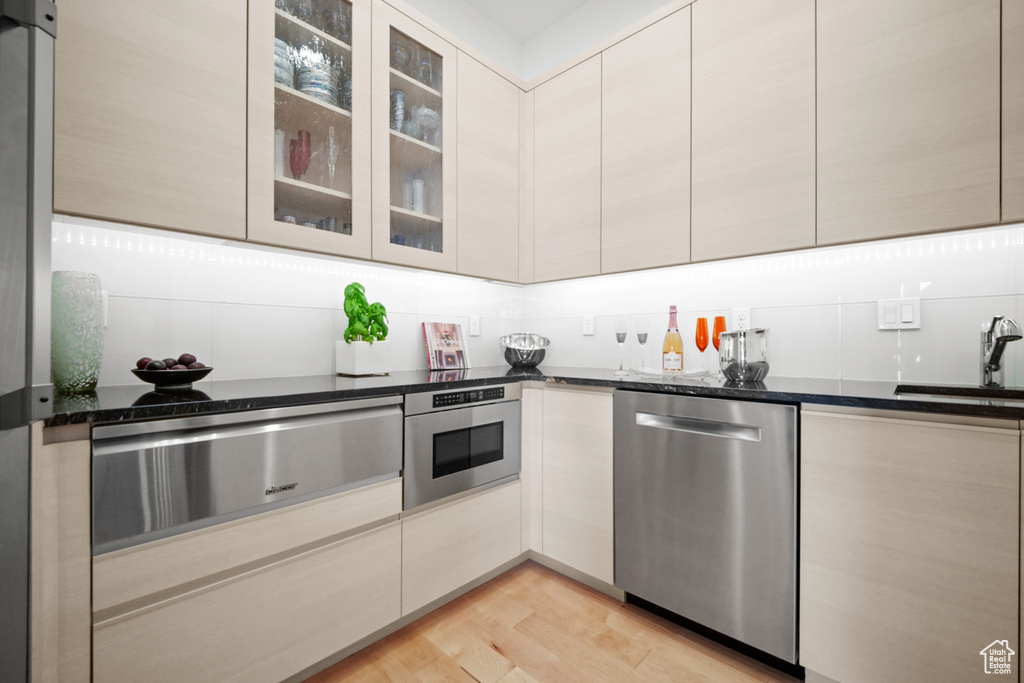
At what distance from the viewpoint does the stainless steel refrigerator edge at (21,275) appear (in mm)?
716

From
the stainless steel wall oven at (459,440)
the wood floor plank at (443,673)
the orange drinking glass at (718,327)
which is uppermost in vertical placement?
the orange drinking glass at (718,327)

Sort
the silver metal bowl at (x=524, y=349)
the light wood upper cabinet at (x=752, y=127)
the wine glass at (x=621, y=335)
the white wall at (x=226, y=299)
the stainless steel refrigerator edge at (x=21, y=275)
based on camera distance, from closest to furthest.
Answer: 1. the stainless steel refrigerator edge at (x=21, y=275)
2. the white wall at (x=226, y=299)
3. the light wood upper cabinet at (x=752, y=127)
4. the wine glass at (x=621, y=335)
5. the silver metal bowl at (x=524, y=349)

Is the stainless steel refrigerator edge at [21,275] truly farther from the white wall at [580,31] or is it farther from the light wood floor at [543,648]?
the white wall at [580,31]

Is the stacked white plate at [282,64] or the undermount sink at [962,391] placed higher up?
the stacked white plate at [282,64]

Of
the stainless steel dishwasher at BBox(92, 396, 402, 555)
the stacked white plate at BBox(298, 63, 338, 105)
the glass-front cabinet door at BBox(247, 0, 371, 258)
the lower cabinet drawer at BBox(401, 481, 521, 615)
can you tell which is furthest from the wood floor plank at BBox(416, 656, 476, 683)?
the stacked white plate at BBox(298, 63, 338, 105)

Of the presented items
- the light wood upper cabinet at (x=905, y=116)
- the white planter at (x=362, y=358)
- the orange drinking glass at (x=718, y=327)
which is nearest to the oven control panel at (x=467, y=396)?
the white planter at (x=362, y=358)

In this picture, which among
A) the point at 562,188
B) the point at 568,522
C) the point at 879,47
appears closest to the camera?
the point at 879,47

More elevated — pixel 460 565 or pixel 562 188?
pixel 562 188

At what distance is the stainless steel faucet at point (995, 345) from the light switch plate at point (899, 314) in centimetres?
18

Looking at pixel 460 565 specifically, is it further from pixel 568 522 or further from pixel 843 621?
pixel 843 621

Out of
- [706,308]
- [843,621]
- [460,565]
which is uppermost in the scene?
[706,308]

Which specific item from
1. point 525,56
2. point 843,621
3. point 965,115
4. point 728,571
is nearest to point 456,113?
point 525,56

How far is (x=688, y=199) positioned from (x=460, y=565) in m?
1.75

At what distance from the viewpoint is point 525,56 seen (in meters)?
2.80
